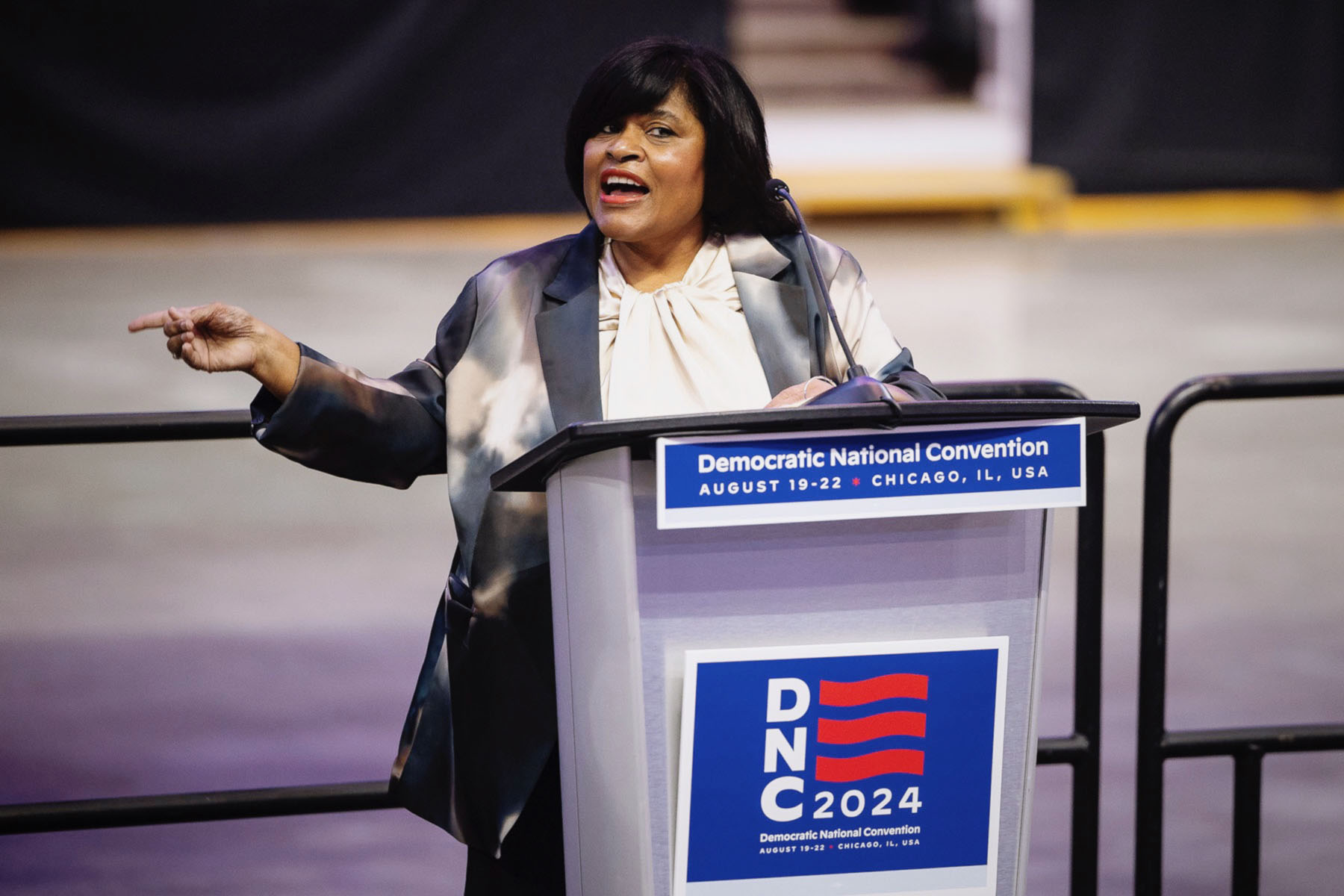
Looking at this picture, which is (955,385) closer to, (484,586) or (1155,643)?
(1155,643)

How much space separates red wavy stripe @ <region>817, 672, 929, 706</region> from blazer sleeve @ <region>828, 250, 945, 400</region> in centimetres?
33

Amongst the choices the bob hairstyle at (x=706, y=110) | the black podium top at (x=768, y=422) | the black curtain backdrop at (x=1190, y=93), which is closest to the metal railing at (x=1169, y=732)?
the bob hairstyle at (x=706, y=110)

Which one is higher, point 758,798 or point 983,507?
point 983,507

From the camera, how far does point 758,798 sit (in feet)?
4.22

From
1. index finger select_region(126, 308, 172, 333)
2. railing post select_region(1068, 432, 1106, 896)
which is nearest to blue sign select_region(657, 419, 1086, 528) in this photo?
index finger select_region(126, 308, 172, 333)

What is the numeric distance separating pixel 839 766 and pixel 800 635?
0.11m

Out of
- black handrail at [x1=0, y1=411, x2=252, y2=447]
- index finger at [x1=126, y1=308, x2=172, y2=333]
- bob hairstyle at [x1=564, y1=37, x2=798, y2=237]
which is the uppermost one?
bob hairstyle at [x1=564, y1=37, x2=798, y2=237]

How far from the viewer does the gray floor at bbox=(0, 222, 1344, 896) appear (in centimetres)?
266

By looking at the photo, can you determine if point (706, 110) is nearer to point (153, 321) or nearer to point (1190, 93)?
point (153, 321)

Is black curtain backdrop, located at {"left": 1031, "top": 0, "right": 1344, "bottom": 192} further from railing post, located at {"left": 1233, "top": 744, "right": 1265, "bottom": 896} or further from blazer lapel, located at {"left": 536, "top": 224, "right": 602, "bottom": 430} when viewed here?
blazer lapel, located at {"left": 536, "top": 224, "right": 602, "bottom": 430}

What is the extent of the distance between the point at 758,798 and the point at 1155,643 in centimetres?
95

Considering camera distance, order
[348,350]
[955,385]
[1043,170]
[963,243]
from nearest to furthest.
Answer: [955,385] < [348,350] < [963,243] < [1043,170]

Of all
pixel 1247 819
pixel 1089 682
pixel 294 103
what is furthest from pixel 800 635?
pixel 294 103

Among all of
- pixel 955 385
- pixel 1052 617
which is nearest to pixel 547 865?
pixel 955 385
